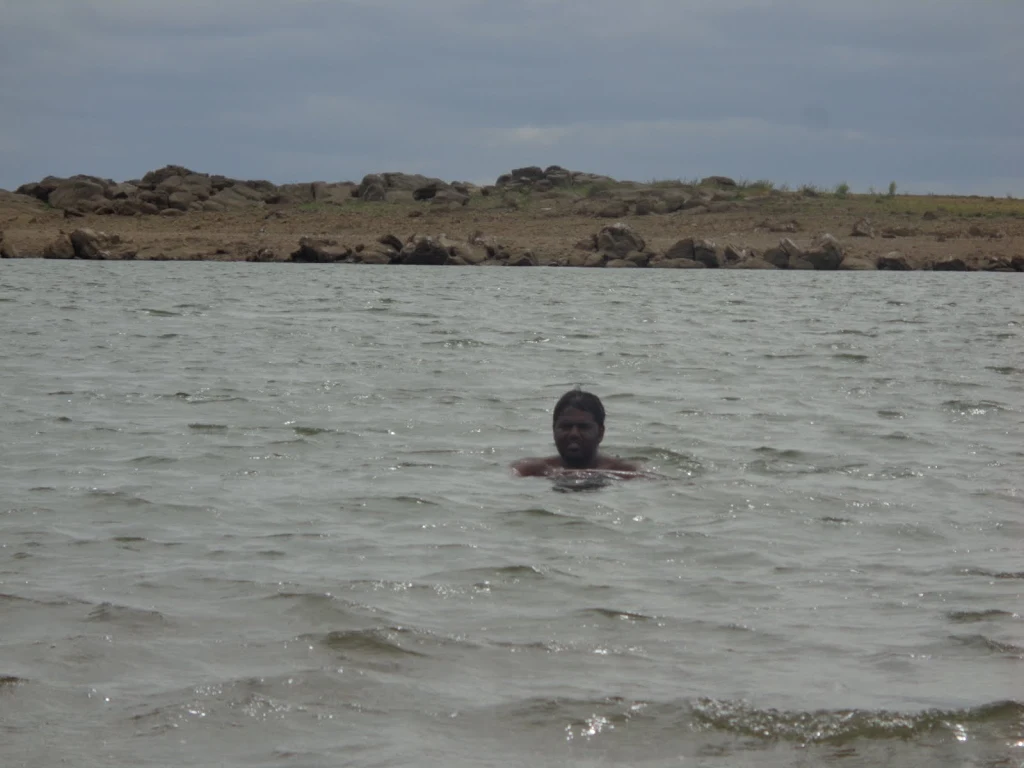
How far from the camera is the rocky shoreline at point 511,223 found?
34.4 metres

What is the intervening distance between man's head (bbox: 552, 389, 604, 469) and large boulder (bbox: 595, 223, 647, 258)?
83.4ft

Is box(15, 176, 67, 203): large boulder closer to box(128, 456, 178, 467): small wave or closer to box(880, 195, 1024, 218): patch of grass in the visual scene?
box(880, 195, 1024, 218): patch of grass

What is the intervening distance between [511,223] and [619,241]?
6.81 m

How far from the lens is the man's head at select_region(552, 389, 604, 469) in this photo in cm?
876

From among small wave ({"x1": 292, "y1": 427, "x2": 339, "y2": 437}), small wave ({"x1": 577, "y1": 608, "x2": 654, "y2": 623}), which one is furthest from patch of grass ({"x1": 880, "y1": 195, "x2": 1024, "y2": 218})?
small wave ({"x1": 577, "y1": 608, "x2": 654, "y2": 623})

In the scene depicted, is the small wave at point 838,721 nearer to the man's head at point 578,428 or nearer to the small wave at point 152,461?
the man's head at point 578,428

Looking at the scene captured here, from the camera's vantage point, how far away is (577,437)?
28.7 ft

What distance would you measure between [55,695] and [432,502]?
3.37 metres

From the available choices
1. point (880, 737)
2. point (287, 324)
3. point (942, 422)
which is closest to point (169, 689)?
point (880, 737)

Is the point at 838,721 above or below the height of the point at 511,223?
below

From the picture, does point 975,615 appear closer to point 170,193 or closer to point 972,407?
point 972,407

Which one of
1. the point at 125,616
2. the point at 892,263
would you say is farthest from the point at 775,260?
the point at 125,616

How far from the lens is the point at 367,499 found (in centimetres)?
775

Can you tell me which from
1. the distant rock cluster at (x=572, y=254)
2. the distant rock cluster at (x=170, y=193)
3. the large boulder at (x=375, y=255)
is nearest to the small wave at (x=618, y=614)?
the distant rock cluster at (x=572, y=254)
